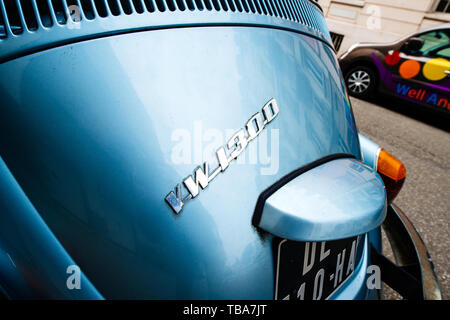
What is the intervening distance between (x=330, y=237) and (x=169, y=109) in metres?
0.52

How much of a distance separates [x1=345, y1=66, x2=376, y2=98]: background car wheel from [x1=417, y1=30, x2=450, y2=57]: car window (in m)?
0.86

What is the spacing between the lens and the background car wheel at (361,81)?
5.49 meters

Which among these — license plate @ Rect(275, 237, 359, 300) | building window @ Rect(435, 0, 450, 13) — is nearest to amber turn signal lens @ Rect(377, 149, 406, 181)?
license plate @ Rect(275, 237, 359, 300)

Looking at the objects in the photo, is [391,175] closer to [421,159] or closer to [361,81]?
[421,159]

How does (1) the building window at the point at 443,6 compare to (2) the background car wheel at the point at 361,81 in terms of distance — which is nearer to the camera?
(2) the background car wheel at the point at 361,81

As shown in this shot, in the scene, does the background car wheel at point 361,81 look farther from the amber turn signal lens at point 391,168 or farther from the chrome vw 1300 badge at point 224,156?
the chrome vw 1300 badge at point 224,156

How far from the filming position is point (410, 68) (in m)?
4.88

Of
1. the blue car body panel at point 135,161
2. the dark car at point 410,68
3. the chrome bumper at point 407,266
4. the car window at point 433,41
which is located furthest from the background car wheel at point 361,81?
the blue car body panel at point 135,161

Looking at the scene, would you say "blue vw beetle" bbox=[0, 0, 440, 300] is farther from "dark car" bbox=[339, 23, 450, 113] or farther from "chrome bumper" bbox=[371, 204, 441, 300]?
"dark car" bbox=[339, 23, 450, 113]

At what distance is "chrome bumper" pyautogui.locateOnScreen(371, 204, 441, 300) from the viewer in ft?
3.81

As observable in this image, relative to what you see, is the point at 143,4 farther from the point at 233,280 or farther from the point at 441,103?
the point at 441,103

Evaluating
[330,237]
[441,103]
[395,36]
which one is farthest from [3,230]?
[395,36]

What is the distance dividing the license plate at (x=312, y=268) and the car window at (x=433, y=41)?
535cm

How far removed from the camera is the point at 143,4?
664 mm
